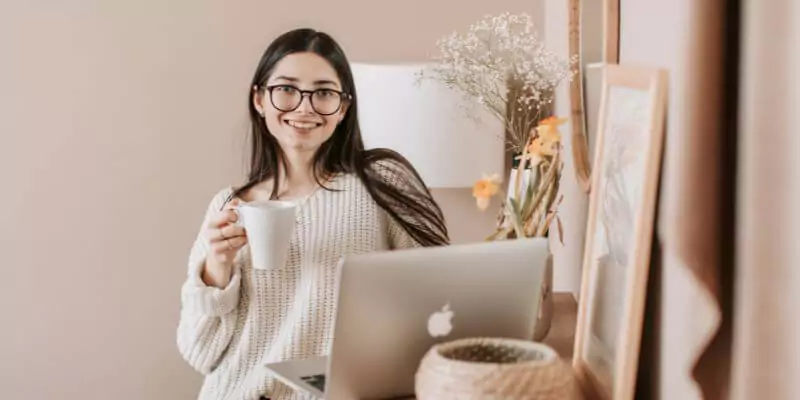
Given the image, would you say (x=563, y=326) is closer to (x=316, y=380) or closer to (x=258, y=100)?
(x=316, y=380)

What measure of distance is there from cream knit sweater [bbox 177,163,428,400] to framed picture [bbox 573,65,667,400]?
55cm

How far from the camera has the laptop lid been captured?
1077mm

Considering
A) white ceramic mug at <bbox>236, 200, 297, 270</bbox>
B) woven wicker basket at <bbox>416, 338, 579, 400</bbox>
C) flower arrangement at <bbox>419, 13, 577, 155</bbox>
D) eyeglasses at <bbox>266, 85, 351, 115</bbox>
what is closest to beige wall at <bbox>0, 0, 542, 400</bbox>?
flower arrangement at <bbox>419, 13, 577, 155</bbox>

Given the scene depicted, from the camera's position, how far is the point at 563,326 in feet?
5.41

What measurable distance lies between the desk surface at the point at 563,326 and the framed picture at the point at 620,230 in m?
0.20

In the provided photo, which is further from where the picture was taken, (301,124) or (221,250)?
(301,124)

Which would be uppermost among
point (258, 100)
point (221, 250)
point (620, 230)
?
point (258, 100)

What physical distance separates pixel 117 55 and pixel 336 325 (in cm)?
Answer: 176

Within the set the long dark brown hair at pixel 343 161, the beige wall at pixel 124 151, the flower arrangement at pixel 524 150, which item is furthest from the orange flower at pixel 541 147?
the beige wall at pixel 124 151

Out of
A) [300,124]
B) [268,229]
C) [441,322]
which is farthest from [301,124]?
[441,322]

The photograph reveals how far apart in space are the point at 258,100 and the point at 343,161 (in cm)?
19

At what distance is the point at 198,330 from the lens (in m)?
1.71

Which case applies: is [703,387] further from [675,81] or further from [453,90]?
[453,90]

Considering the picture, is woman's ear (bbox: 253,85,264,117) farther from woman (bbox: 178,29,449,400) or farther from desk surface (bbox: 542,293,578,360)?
desk surface (bbox: 542,293,578,360)
